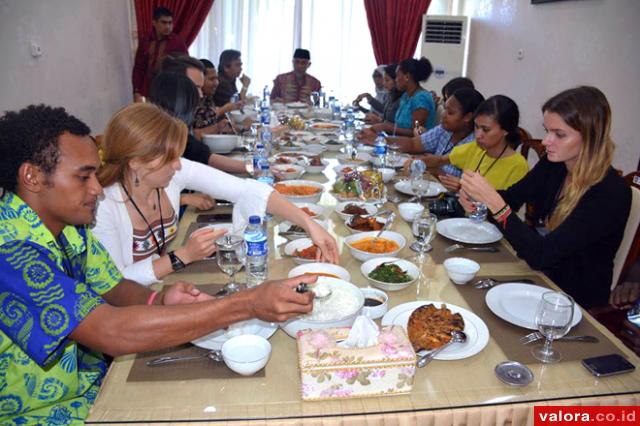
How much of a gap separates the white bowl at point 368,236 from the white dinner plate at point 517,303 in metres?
0.36

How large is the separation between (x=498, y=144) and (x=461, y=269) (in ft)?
4.51

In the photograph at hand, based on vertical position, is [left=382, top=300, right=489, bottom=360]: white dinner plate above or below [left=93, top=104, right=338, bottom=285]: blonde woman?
below

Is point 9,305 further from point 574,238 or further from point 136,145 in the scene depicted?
point 574,238

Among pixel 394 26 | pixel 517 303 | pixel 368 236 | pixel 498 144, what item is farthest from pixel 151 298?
pixel 394 26

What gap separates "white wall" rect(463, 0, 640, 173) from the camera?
3.26 m

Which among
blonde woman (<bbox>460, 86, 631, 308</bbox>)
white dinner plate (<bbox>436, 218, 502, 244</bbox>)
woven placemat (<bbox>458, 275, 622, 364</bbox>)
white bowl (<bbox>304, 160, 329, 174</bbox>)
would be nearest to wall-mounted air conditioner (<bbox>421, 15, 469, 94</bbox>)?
white bowl (<bbox>304, 160, 329, 174</bbox>)

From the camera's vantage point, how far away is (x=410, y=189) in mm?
2441

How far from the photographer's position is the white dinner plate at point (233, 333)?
117 centimetres

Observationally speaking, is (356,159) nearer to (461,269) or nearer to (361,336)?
(461,269)

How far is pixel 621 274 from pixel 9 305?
6.56 feet

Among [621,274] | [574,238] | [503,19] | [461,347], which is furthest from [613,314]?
[503,19]

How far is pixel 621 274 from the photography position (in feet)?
6.15

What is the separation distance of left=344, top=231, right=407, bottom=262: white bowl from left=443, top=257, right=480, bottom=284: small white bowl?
0.62 ft

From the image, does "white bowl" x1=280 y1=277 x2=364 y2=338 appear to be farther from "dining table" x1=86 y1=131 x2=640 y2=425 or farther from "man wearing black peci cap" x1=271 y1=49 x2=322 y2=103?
"man wearing black peci cap" x1=271 y1=49 x2=322 y2=103
